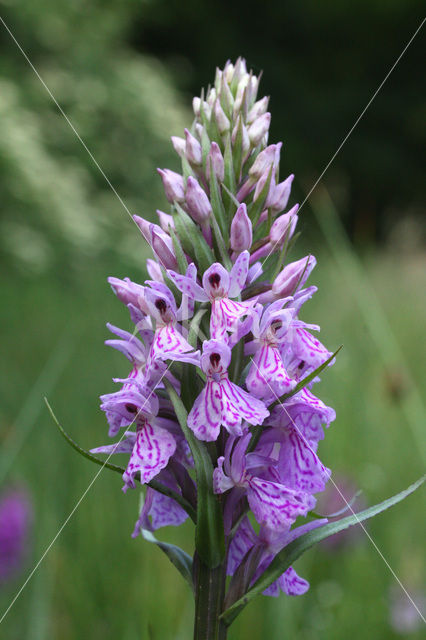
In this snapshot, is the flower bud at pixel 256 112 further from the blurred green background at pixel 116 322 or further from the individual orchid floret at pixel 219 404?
the blurred green background at pixel 116 322

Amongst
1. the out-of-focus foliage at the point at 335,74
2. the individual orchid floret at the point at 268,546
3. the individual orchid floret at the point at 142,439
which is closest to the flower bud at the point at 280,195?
the individual orchid floret at the point at 142,439

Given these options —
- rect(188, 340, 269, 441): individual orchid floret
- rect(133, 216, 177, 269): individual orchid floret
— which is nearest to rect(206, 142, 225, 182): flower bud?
rect(133, 216, 177, 269): individual orchid floret

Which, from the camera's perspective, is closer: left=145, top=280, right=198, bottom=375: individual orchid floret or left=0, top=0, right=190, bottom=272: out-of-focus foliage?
left=145, top=280, right=198, bottom=375: individual orchid floret

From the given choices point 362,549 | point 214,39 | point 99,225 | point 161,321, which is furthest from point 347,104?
point 161,321

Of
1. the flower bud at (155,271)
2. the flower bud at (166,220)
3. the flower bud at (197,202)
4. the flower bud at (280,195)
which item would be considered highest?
the flower bud at (280,195)

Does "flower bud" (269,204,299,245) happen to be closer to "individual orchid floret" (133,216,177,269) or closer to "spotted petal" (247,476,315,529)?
"individual orchid floret" (133,216,177,269)

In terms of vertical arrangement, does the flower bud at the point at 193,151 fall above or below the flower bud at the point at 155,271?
above
